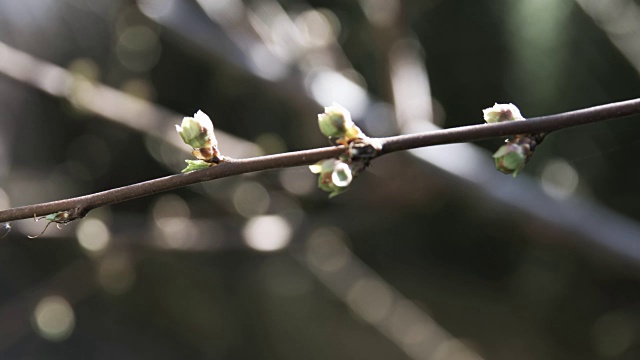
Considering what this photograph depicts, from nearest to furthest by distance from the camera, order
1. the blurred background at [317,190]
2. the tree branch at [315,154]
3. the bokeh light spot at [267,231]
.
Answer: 1. the tree branch at [315,154]
2. the blurred background at [317,190]
3. the bokeh light spot at [267,231]

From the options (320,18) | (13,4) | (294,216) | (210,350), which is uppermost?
(13,4)

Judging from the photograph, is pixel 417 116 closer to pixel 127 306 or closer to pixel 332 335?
pixel 332 335

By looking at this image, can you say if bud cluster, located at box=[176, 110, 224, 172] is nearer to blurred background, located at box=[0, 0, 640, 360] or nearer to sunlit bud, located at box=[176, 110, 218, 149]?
sunlit bud, located at box=[176, 110, 218, 149]

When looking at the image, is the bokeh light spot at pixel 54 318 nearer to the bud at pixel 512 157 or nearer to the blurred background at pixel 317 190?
the blurred background at pixel 317 190

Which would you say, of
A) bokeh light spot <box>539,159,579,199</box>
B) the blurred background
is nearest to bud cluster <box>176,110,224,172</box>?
the blurred background

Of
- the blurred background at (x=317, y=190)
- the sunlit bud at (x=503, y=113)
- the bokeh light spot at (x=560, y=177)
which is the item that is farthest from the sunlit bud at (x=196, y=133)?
the bokeh light spot at (x=560, y=177)

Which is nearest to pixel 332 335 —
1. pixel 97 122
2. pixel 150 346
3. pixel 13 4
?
pixel 150 346

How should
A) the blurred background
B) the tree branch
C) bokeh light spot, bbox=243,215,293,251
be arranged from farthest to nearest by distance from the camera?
1. bokeh light spot, bbox=243,215,293,251
2. the blurred background
3. the tree branch
